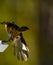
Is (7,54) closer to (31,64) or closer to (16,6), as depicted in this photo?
(31,64)

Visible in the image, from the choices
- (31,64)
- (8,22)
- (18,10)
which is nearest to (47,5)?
(18,10)

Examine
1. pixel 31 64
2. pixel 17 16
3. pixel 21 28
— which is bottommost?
pixel 31 64

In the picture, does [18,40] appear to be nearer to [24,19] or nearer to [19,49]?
[19,49]

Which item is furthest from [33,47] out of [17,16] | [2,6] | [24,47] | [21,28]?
[2,6]

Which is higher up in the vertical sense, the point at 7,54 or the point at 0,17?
the point at 0,17
